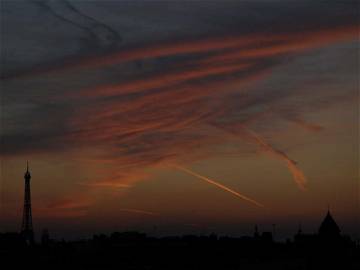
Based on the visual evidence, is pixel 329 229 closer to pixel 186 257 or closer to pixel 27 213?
pixel 186 257

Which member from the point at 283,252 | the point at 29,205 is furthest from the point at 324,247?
the point at 29,205

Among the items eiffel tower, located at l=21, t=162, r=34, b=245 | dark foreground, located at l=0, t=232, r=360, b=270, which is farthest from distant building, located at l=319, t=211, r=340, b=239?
eiffel tower, located at l=21, t=162, r=34, b=245

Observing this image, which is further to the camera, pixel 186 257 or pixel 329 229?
pixel 186 257

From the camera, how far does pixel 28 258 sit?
4392 inches

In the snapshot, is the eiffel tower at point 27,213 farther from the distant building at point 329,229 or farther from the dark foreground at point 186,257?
the distant building at point 329,229

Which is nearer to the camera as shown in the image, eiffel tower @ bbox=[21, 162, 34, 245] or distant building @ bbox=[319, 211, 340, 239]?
distant building @ bbox=[319, 211, 340, 239]

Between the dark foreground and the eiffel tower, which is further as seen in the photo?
the eiffel tower

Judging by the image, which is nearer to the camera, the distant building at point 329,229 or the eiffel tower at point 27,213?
the distant building at point 329,229

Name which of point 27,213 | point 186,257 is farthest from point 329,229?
point 27,213

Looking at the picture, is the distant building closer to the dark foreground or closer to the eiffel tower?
the dark foreground

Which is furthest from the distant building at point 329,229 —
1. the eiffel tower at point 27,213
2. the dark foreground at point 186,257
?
the eiffel tower at point 27,213

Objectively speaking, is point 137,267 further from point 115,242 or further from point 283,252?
point 115,242

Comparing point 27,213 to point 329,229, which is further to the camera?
point 27,213

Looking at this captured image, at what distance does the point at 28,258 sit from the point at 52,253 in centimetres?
1634
